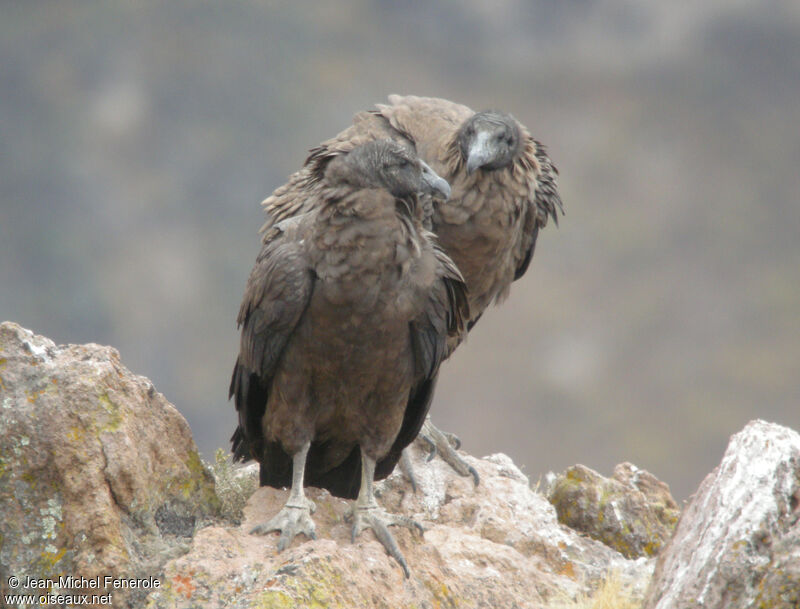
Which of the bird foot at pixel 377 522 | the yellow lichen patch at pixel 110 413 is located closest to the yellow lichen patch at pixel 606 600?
the bird foot at pixel 377 522

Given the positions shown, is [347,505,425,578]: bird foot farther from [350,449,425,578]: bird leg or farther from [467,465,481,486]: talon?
[467,465,481,486]: talon

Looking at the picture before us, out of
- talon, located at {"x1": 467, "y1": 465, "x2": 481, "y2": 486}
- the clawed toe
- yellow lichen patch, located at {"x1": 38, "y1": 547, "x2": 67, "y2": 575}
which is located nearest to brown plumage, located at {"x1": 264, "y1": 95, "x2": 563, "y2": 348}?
the clawed toe

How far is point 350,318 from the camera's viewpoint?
212 inches

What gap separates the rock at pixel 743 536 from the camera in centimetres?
445

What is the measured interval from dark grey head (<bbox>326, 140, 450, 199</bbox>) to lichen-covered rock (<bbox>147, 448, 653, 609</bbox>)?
171 cm

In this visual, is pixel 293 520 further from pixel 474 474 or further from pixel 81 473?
pixel 474 474

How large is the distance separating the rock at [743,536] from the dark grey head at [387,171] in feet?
6.20

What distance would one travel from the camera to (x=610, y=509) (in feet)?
23.9

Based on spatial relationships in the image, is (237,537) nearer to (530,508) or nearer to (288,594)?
(288,594)

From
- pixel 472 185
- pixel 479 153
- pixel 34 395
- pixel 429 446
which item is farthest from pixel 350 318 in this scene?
pixel 429 446

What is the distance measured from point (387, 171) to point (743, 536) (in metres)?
2.32

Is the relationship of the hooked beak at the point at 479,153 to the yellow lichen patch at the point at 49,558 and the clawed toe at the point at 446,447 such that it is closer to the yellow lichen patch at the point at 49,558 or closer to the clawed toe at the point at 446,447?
the clawed toe at the point at 446,447

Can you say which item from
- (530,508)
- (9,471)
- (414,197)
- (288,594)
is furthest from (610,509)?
(9,471)

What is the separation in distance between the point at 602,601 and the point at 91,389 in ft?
9.26
